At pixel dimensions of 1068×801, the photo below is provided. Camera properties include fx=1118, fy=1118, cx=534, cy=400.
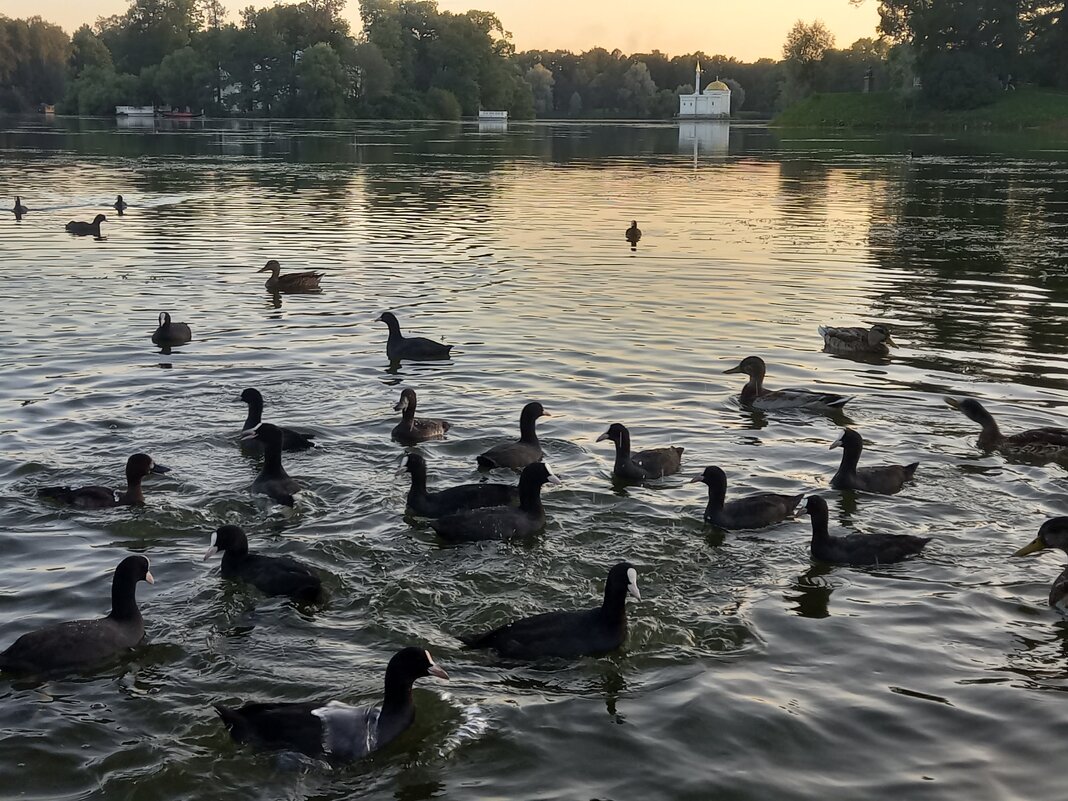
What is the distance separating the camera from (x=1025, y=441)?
41.0 ft

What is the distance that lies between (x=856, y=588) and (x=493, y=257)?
18786 mm

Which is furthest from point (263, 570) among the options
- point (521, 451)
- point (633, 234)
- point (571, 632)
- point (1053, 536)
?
point (633, 234)

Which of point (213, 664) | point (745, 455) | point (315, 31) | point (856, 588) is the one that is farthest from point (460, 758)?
point (315, 31)

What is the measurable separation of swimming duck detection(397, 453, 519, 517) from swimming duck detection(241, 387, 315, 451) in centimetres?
212

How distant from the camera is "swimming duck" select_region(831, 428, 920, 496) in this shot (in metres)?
11.6

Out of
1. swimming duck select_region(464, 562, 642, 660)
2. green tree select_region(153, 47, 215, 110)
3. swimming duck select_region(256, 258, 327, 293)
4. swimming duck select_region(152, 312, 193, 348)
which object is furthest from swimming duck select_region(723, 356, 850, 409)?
green tree select_region(153, 47, 215, 110)

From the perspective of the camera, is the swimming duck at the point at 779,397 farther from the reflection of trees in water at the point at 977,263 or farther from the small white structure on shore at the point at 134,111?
the small white structure on shore at the point at 134,111

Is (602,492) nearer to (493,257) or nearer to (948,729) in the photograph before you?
(948,729)

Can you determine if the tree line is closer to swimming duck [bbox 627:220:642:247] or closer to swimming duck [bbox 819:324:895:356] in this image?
swimming duck [bbox 627:220:642:247]

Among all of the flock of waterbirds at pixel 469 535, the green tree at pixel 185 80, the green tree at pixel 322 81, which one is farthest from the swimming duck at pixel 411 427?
the green tree at pixel 185 80

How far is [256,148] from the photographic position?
248 ft

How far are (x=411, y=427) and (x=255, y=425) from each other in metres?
1.87

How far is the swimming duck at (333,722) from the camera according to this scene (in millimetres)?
6863

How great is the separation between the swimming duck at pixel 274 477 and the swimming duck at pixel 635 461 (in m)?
3.27
